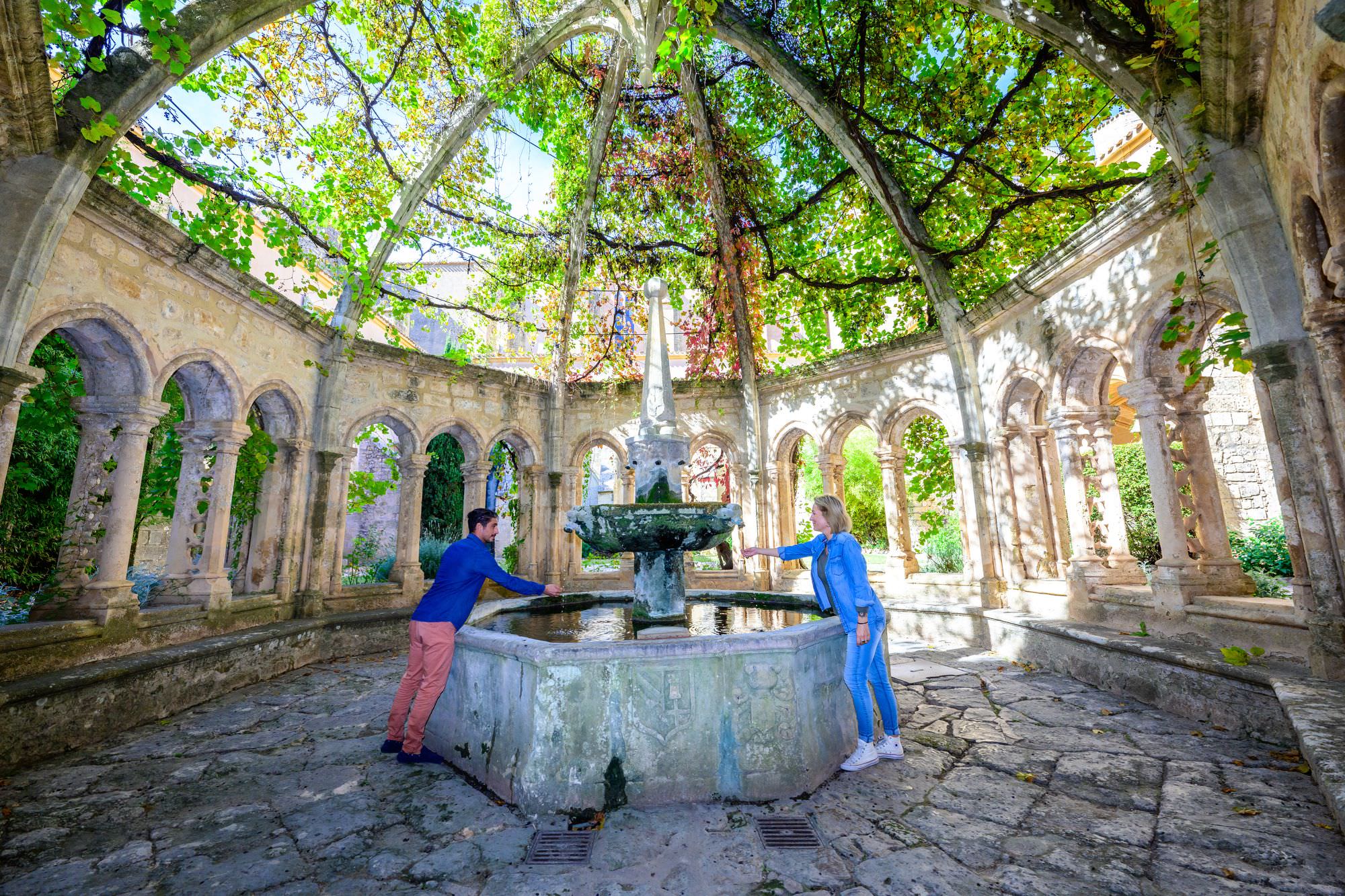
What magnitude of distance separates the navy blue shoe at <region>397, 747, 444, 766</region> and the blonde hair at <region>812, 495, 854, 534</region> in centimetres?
275

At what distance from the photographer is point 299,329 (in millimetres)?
7062

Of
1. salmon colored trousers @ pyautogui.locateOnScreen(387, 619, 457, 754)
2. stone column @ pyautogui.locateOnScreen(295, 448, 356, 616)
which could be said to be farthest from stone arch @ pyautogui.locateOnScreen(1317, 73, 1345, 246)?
stone column @ pyautogui.locateOnScreen(295, 448, 356, 616)

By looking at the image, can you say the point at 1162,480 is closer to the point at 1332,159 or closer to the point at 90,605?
the point at 1332,159

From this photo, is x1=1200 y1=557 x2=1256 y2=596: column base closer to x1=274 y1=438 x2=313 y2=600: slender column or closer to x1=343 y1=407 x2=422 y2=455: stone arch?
x1=343 y1=407 x2=422 y2=455: stone arch

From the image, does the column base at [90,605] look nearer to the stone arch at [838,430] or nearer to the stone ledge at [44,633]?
the stone ledge at [44,633]

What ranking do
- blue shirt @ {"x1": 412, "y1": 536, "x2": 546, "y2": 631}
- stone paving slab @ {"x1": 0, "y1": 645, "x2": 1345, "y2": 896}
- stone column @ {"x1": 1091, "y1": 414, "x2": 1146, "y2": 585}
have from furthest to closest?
stone column @ {"x1": 1091, "y1": 414, "x2": 1146, "y2": 585} < blue shirt @ {"x1": 412, "y1": 536, "x2": 546, "y2": 631} < stone paving slab @ {"x1": 0, "y1": 645, "x2": 1345, "y2": 896}

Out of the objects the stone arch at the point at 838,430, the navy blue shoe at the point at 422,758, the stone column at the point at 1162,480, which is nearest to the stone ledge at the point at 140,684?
the navy blue shoe at the point at 422,758

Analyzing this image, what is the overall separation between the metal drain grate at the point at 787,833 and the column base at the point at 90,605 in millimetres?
5435

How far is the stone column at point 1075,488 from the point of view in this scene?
5.89 meters

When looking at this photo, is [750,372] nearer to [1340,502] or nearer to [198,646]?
[1340,502]

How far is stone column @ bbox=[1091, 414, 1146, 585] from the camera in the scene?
5.66 m

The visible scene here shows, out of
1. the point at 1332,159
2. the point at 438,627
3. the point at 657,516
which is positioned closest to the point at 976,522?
the point at 1332,159

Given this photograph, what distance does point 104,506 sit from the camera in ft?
16.5

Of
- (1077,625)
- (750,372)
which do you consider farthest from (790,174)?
(1077,625)
